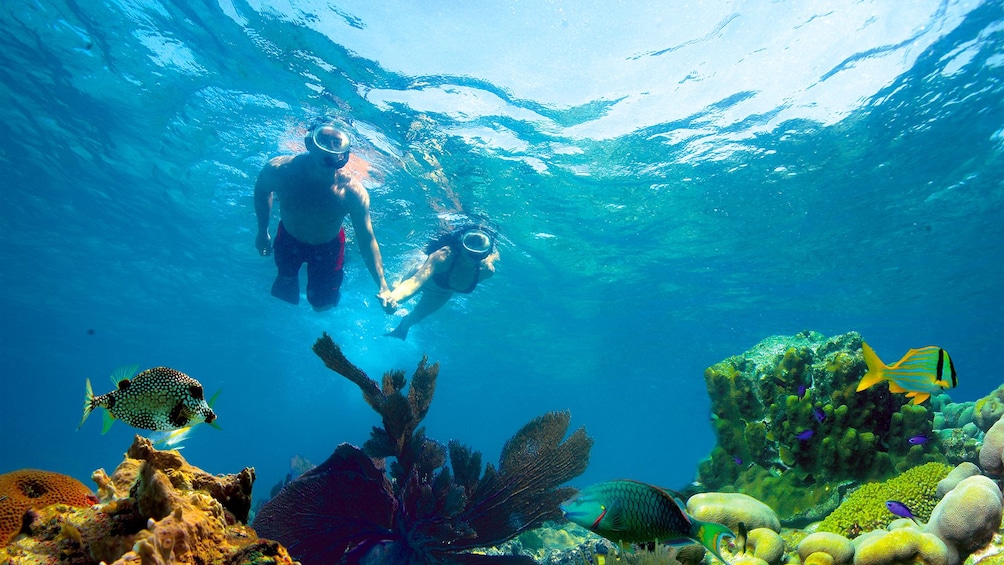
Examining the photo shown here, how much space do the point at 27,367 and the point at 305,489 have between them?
99.1 m

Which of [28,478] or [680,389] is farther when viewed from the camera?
[680,389]

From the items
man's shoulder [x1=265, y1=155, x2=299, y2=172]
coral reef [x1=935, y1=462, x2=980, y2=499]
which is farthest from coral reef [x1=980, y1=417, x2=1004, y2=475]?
man's shoulder [x1=265, y1=155, x2=299, y2=172]

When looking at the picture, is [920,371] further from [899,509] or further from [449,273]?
[449,273]

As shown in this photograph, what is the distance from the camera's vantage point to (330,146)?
12.3 meters

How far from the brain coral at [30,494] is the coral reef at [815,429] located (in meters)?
6.01

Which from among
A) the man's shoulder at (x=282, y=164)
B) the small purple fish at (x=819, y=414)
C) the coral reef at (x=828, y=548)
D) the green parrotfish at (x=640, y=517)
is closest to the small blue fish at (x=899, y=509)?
the coral reef at (x=828, y=548)

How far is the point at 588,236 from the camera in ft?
69.0

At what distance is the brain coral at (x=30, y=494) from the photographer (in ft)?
7.65

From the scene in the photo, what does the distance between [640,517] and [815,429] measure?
3987mm

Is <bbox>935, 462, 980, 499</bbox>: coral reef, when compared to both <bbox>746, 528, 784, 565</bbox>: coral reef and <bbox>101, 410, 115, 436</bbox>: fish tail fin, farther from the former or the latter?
<bbox>101, 410, 115, 436</bbox>: fish tail fin

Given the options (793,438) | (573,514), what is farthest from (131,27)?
(793,438)

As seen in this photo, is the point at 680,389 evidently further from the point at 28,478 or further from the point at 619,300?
the point at 28,478

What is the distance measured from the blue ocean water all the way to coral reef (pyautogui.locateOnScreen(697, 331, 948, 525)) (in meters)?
2.16

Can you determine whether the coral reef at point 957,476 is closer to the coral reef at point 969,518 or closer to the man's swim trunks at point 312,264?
the coral reef at point 969,518
